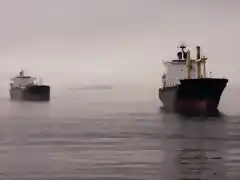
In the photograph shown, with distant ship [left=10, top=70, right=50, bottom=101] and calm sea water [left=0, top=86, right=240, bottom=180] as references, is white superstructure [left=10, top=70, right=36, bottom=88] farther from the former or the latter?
calm sea water [left=0, top=86, right=240, bottom=180]

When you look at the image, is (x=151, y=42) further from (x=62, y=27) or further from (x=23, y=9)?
(x=23, y=9)

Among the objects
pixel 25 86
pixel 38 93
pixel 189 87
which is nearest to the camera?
pixel 25 86

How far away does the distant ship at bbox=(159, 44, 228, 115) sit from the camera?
5422mm

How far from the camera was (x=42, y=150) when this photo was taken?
520 centimetres

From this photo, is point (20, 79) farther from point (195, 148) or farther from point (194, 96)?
point (194, 96)

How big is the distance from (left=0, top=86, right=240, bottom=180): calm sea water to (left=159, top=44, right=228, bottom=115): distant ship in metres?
0.13

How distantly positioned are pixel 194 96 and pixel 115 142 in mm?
1683

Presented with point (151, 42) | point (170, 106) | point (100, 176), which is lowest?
point (100, 176)

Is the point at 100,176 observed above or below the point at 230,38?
below

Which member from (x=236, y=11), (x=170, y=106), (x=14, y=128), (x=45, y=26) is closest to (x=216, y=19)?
(x=236, y=11)

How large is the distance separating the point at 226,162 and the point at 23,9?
7.57ft

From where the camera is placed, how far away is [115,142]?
223 inches

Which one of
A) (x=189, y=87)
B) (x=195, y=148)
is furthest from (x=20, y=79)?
(x=189, y=87)

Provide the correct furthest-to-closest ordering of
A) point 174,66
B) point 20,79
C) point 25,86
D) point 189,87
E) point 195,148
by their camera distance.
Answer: point 189,87, point 25,86, point 174,66, point 195,148, point 20,79
